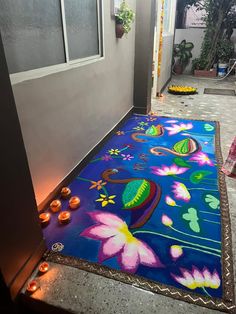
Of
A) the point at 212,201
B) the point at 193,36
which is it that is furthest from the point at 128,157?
the point at 193,36

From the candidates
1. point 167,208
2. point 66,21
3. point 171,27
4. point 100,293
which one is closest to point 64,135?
point 66,21

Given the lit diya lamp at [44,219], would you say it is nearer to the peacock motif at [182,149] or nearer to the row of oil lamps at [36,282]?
the row of oil lamps at [36,282]

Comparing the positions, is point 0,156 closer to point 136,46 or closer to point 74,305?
point 74,305

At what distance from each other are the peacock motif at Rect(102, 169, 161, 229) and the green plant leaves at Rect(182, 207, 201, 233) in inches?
8.9

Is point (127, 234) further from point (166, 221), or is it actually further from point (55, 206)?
point (55, 206)

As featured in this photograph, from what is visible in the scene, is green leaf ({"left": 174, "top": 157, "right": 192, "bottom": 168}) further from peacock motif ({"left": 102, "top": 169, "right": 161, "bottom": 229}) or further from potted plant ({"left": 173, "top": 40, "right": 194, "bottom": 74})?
potted plant ({"left": 173, "top": 40, "right": 194, "bottom": 74})

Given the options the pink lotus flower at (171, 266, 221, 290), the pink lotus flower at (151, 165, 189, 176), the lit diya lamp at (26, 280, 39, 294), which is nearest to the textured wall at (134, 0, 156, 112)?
the pink lotus flower at (151, 165, 189, 176)

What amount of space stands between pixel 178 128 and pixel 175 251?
1.98 metres

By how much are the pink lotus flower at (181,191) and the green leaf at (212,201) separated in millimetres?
131

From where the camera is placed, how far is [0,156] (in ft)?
3.06

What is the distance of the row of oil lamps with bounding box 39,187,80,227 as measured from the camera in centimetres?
155

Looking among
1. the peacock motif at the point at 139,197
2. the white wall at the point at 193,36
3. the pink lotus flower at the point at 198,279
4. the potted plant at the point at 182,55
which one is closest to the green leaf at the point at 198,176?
the peacock motif at the point at 139,197

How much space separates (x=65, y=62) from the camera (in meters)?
1.76

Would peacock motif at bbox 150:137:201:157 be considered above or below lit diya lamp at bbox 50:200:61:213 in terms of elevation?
below
